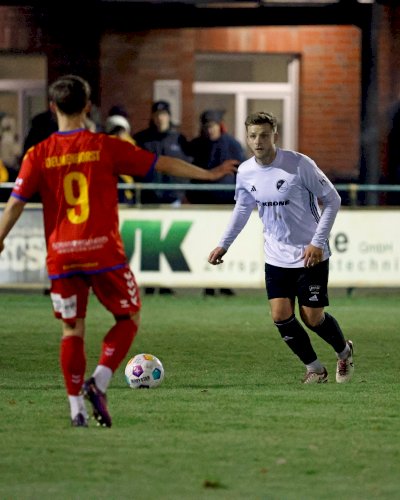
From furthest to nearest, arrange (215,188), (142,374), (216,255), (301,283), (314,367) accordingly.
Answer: (215,188) → (314,367) → (301,283) → (216,255) → (142,374)

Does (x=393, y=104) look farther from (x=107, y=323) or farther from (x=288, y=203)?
(x=288, y=203)

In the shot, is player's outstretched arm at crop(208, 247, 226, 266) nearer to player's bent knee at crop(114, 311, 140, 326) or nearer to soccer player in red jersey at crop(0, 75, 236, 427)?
player's bent knee at crop(114, 311, 140, 326)

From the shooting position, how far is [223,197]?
58.6 ft

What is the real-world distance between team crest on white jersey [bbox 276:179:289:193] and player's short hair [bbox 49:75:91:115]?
2.47 meters

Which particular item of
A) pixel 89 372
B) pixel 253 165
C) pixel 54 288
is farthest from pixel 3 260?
pixel 54 288

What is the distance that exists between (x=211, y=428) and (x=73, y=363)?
0.82 m

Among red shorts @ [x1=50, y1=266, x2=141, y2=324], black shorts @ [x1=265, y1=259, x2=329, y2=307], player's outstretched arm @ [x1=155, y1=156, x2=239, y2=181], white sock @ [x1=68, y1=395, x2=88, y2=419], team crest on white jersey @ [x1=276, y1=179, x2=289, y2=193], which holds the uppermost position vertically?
player's outstretched arm @ [x1=155, y1=156, x2=239, y2=181]

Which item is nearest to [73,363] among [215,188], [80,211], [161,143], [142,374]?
[80,211]

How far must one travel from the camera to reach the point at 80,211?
25.7 ft

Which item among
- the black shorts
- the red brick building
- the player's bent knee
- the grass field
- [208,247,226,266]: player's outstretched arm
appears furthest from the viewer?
the red brick building

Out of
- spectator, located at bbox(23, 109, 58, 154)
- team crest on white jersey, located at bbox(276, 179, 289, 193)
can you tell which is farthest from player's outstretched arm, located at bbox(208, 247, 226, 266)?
spectator, located at bbox(23, 109, 58, 154)

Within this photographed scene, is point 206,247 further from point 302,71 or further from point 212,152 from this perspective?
point 302,71

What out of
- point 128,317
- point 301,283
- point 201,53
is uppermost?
point 201,53

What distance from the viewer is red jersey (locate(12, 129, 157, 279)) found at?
25.7 ft
